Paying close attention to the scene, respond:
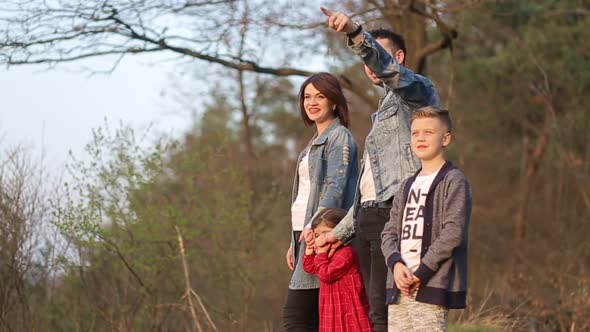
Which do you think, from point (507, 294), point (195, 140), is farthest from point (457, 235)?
point (195, 140)

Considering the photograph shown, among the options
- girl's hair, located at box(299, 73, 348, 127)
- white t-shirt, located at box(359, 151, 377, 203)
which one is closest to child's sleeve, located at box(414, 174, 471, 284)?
white t-shirt, located at box(359, 151, 377, 203)

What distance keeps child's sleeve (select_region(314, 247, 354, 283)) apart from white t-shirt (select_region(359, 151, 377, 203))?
0.42 metres

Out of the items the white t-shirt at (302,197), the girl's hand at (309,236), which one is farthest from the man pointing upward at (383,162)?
the white t-shirt at (302,197)

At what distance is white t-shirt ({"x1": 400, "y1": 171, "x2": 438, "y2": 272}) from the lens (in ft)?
13.9

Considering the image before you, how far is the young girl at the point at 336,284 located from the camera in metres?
5.02

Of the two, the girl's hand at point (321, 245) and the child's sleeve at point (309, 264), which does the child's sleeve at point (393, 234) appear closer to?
the girl's hand at point (321, 245)

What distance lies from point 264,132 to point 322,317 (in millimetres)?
18069

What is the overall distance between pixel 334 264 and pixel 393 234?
742 mm

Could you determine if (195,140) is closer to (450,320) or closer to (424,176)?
(450,320)

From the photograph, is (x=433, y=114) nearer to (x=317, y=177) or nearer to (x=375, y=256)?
(x=375, y=256)

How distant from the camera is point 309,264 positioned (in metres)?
5.13

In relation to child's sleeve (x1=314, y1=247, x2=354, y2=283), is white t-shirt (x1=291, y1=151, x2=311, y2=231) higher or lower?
higher

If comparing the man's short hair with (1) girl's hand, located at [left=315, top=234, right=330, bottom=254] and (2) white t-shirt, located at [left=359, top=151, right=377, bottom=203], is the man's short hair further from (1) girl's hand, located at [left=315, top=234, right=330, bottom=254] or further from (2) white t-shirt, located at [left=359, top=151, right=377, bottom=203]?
(1) girl's hand, located at [left=315, top=234, right=330, bottom=254]

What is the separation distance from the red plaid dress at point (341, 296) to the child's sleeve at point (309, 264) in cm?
3
